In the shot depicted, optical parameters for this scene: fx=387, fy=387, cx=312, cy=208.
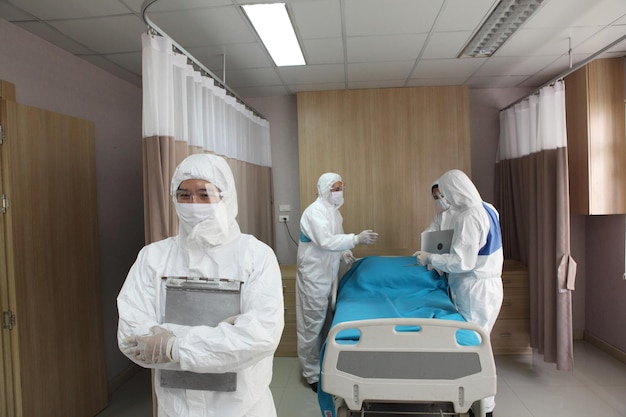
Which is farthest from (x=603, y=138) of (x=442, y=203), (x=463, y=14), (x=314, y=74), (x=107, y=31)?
(x=107, y=31)

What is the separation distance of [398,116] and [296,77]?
113cm

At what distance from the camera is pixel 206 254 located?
1.41m

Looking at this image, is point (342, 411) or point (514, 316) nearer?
point (342, 411)

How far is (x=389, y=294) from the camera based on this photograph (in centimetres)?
289

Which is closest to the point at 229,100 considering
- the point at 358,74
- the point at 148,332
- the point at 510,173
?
the point at 358,74

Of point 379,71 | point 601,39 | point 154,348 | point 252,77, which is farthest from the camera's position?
point 252,77

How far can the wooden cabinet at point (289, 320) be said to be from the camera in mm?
3596

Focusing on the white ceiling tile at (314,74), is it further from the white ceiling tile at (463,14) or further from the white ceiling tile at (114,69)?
the white ceiling tile at (114,69)

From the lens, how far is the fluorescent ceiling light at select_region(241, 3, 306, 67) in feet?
7.37

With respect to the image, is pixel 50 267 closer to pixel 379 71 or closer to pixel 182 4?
pixel 182 4

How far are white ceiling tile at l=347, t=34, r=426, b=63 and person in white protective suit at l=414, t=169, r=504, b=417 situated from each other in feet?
3.44

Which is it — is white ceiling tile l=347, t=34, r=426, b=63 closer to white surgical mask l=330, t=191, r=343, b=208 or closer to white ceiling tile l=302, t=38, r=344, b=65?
white ceiling tile l=302, t=38, r=344, b=65

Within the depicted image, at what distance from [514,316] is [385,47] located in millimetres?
2615

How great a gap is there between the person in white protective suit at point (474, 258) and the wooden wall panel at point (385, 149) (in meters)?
1.35
